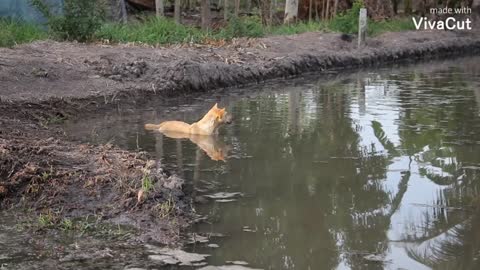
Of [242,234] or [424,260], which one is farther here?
[242,234]

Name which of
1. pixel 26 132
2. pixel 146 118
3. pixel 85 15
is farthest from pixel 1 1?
pixel 26 132

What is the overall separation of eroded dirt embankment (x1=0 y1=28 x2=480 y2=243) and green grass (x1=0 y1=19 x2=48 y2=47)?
16.9 inches

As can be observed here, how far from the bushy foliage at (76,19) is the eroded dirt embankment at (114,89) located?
2.18 feet

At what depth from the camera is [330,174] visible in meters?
7.23

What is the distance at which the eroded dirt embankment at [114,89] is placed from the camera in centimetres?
588

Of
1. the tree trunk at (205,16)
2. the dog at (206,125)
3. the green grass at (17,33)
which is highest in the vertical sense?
the tree trunk at (205,16)

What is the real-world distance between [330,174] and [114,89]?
5.58 meters

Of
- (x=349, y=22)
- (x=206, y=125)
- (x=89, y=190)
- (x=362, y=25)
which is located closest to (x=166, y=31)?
(x=362, y=25)

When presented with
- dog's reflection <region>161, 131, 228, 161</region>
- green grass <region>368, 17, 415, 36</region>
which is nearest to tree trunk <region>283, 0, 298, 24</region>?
green grass <region>368, 17, 415, 36</region>

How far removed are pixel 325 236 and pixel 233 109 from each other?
6501 millimetres

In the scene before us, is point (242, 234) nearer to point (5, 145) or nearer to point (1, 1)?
point (5, 145)

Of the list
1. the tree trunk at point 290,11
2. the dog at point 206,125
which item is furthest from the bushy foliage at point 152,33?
Result: the dog at point 206,125

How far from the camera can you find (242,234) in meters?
5.46

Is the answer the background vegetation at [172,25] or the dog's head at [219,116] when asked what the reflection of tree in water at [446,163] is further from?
the background vegetation at [172,25]
